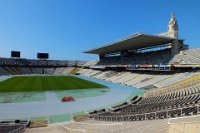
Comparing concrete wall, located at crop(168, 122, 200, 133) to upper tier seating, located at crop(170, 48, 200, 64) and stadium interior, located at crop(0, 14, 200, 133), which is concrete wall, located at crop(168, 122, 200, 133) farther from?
upper tier seating, located at crop(170, 48, 200, 64)

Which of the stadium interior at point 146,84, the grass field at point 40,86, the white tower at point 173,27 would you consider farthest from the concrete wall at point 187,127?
the white tower at point 173,27

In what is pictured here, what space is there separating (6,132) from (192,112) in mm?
12142

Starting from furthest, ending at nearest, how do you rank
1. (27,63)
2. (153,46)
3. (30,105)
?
(27,63) → (153,46) → (30,105)

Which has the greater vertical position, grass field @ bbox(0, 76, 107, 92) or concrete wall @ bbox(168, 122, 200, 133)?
grass field @ bbox(0, 76, 107, 92)

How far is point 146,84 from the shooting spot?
39781 mm

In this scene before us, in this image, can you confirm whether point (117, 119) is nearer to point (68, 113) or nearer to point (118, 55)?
point (68, 113)

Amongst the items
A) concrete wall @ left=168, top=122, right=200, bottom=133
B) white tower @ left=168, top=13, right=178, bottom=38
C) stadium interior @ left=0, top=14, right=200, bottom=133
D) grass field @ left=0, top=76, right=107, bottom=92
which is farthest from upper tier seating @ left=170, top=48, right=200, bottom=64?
concrete wall @ left=168, top=122, right=200, bottom=133

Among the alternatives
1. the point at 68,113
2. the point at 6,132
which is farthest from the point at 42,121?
the point at 6,132

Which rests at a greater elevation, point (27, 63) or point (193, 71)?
point (27, 63)

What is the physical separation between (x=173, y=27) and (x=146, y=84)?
664 inches

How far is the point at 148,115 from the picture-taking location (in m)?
13.6

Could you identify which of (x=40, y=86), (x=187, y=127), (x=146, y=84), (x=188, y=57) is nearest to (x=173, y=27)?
(x=188, y=57)

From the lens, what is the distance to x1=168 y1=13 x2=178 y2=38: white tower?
45.4 m

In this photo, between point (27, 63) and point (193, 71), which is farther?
point (27, 63)
